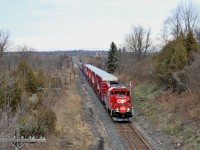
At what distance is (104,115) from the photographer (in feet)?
98.4

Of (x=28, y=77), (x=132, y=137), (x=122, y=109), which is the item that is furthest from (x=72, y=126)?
(x=28, y=77)

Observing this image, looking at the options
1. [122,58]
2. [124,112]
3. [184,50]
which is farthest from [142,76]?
[122,58]

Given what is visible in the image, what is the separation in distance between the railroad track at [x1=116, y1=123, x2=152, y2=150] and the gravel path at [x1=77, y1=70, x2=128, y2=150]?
16.8 inches

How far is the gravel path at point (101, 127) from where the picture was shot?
20.4 meters

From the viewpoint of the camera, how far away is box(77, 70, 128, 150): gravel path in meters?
20.4

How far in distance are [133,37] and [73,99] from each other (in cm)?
5088

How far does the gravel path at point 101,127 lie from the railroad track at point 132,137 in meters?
0.43

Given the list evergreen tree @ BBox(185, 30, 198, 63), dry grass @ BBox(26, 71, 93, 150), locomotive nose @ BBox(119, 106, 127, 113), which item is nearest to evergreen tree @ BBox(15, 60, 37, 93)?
dry grass @ BBox(26, 71, 93, 150)

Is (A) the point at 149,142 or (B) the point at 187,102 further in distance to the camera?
(B) the point at 187,102

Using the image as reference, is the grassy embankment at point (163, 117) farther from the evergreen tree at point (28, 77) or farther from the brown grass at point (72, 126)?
the evergreen tree at point (28, 77)

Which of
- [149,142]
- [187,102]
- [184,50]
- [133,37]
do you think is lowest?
[149,142]

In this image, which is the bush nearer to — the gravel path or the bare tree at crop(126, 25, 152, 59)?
the gravel path

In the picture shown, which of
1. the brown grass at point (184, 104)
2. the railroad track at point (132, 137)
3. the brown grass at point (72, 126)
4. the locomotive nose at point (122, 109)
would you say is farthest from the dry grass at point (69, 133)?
the brown grass at point (184, 104)

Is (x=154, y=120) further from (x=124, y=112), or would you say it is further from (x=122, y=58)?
(x=122, y=58)
